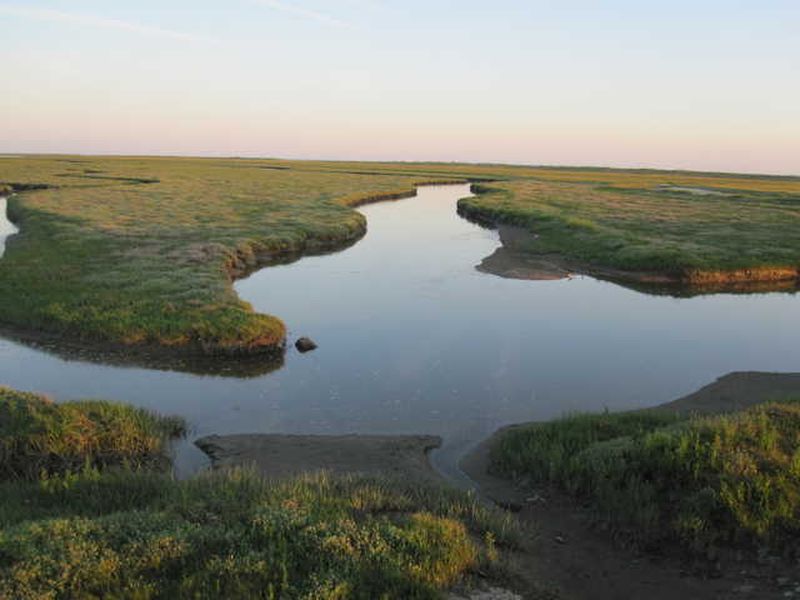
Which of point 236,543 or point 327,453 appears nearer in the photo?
point 236,543

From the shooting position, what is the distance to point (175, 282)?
27531 millimetres

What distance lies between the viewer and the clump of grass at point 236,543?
7.06 m

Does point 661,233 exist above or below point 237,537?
above

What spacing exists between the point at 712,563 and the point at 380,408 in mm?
9406

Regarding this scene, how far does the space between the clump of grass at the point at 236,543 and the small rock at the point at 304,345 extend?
11983 mm

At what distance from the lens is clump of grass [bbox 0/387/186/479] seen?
12328mm

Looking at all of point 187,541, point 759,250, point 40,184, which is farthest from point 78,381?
point 40,184

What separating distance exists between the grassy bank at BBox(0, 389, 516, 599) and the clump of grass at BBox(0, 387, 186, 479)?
452mm

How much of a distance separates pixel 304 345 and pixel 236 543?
1453cm

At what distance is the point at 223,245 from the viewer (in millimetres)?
38469

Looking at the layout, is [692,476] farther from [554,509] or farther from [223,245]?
[223,245]

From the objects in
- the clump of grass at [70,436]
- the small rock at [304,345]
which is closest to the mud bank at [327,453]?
the clump of grass at [70,436]

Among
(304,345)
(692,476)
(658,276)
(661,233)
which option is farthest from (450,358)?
(661,233)

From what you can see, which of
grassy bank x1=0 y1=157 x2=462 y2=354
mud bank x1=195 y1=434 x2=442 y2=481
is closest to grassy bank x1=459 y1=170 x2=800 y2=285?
grassy bank x1=0 y1=157 x2=462 y2=354
